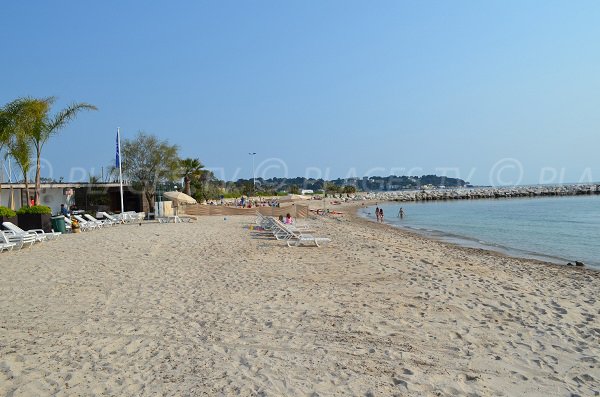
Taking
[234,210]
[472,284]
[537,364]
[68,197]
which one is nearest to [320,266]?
[472,284]

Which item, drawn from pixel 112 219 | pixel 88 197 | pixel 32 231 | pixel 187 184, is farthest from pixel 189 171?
pixel 32 231

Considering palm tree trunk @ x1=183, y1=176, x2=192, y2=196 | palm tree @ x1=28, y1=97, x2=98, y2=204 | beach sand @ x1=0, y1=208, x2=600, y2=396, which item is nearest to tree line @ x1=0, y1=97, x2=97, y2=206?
palm tree @ x1=28, y1=97, x2=98, y2=204

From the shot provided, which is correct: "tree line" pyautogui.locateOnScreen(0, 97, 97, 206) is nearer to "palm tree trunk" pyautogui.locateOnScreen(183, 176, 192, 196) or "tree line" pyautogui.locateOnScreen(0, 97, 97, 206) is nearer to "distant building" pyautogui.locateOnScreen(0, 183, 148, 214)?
"distant building" pyautogui.locateOnScreen(0, 183, 148, 214)

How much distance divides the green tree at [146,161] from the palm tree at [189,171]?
4.80 meters

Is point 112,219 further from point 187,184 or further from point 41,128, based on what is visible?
point 187,184

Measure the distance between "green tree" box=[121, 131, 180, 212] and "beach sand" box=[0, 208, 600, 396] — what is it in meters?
25.1

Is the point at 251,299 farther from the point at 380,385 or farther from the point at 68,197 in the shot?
the point at 68,197

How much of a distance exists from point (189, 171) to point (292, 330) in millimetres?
38181

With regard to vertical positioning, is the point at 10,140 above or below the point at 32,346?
above

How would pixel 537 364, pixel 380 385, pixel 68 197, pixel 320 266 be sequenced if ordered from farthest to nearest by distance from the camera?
pixel 68 197 → pixel 320 266 → pixel 537 364 → pixel 380 385

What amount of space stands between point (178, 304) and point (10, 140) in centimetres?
1517

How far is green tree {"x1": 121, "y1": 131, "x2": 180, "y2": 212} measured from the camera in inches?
1346

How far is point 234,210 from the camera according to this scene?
30.3 metres

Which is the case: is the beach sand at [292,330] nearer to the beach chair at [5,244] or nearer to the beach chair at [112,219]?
the beach chair at [5,244]
